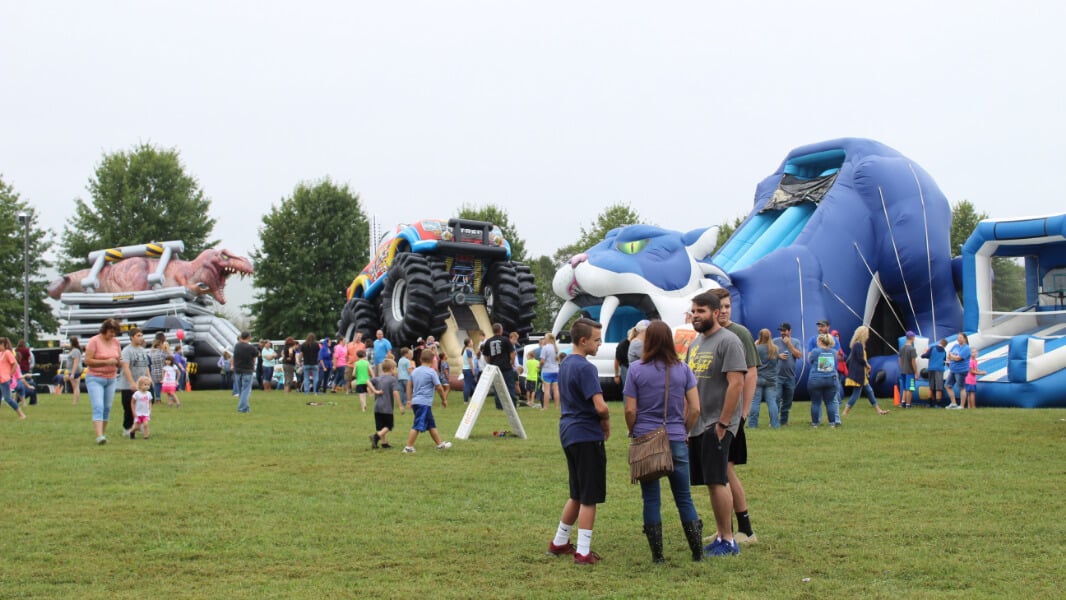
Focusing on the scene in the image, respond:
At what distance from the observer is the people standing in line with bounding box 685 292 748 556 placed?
6297 millimetres

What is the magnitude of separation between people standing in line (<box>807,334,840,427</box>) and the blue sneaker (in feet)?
27.7

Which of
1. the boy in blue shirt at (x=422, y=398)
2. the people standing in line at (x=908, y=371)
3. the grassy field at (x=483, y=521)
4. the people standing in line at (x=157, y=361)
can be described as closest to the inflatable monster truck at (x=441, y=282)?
the people standing in line at (x=157, y=361)

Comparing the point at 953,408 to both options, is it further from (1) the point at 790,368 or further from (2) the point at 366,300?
(2) the point at 366,300

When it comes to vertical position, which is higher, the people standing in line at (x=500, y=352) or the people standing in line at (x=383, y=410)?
the people standing in line at (x=500, y=352)

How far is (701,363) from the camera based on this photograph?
6.52 m

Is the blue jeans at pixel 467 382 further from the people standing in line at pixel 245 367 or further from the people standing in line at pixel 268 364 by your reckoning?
the people standing in line at pixel 268 364

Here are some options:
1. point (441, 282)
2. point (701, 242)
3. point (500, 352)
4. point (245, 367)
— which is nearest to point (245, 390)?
point (245, 367)

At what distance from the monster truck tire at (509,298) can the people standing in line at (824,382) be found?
1261 centimetres

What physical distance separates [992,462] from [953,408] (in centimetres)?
860

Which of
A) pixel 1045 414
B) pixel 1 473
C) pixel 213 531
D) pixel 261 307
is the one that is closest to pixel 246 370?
pixel 1 473

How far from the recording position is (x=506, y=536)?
Result: 6.93 meters

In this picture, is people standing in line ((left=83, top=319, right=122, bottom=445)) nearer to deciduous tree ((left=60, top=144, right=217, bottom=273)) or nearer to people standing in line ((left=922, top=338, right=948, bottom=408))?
people standing in line ((left=922, top=338, right=948, bottom=408))

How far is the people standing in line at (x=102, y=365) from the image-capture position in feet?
40.7

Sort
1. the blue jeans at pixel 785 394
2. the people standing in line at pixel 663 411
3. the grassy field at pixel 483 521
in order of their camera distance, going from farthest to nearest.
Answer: the blue jeans at pixel 785 394, the people standing in line at pixel 663 411, the grassy field at pixel 483 521
